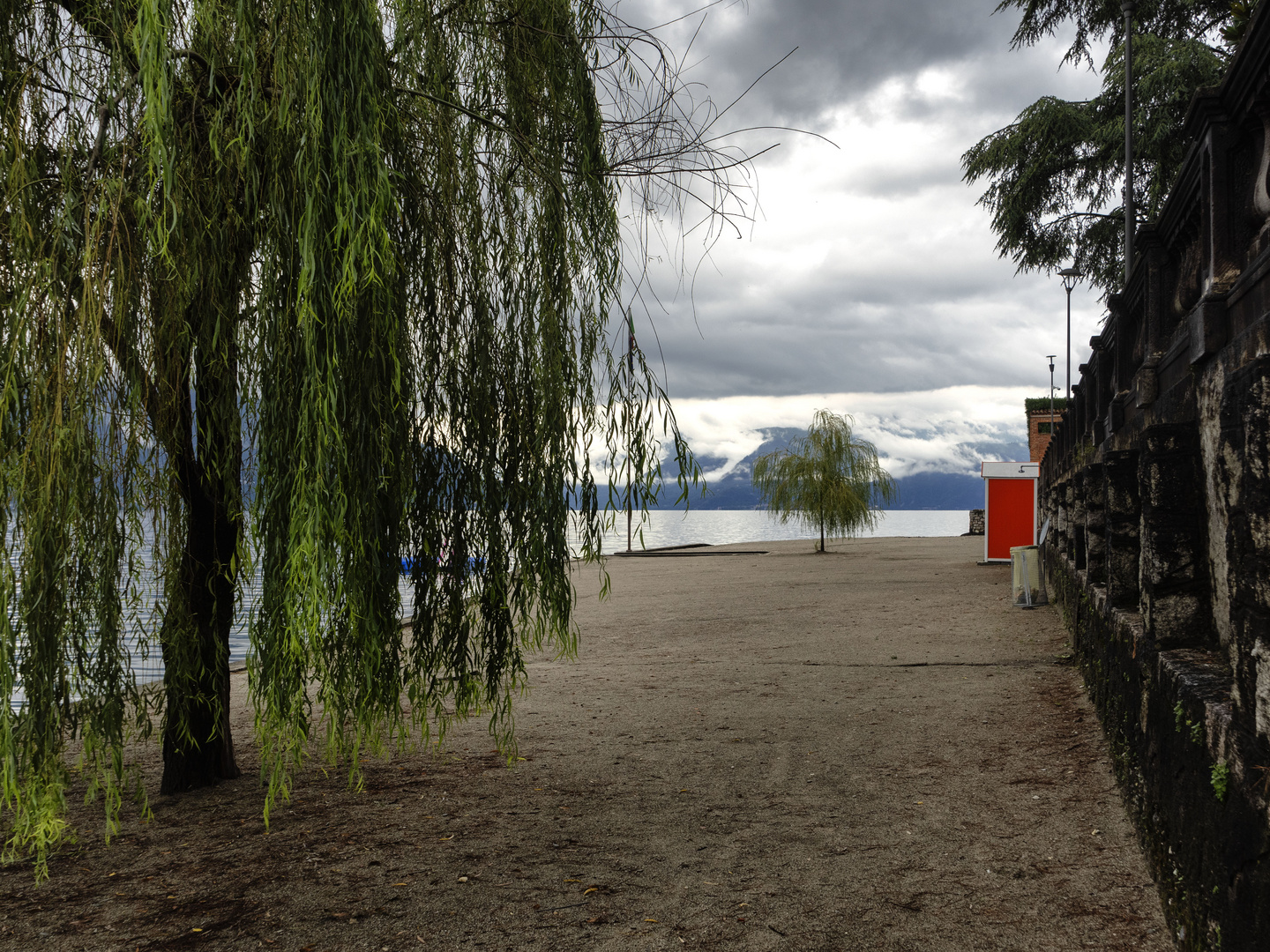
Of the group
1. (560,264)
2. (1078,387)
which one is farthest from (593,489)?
(1078,387)

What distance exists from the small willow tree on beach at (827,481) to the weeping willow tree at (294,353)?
1337 inches

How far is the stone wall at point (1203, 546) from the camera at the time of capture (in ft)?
9.24

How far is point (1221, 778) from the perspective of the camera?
3.05 m

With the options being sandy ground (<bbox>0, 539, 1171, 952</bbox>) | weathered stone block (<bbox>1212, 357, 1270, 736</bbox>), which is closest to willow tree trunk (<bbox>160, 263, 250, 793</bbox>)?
sandy ground (<bbox>0, 539, 1171, 952</bbox>)

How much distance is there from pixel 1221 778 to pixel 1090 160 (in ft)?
77.4

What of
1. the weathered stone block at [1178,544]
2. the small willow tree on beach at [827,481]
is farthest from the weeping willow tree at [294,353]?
the small willow tree on beach at [827,481]

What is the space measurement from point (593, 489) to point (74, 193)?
2.81 meters

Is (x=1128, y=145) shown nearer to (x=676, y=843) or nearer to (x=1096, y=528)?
(x=1096, y=528)

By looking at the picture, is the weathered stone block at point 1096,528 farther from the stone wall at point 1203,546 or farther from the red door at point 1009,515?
the red door at point 1009,515

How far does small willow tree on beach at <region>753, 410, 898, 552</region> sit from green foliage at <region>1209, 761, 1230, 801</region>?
3606 cm

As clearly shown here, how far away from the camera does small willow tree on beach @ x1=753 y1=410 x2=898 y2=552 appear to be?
38781 millimetres

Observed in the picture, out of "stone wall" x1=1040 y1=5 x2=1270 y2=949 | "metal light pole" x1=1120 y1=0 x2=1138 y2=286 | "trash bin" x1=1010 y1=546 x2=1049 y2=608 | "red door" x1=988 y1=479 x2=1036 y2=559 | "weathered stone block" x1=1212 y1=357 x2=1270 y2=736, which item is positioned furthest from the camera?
"red door" x1=988 y1=479 x2=1036 y2=559

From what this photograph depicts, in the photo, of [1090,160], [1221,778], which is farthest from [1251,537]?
[1090,160]

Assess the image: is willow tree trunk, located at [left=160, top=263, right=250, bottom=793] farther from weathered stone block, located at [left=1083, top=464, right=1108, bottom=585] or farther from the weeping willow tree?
weathered stone block, located at [left=1083, top=464, right=1108, bottom=585]
